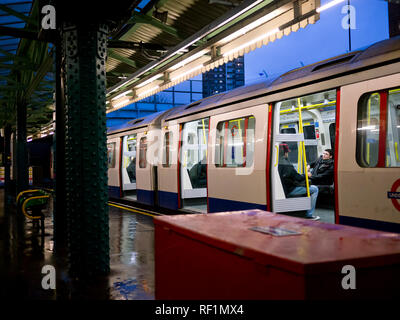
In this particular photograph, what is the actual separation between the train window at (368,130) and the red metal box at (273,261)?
2625mm

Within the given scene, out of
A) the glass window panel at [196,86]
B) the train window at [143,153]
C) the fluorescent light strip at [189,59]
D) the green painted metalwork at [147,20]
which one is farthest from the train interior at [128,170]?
the glass window panel at [196,86]

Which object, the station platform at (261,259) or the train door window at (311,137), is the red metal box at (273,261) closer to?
the station platform at (261,259)

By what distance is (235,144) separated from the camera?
306 inches

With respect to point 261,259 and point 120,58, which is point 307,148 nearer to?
point 120,58

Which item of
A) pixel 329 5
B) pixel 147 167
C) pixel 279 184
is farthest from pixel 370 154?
pixel 147 167

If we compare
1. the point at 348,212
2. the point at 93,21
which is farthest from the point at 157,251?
the point at 93,21

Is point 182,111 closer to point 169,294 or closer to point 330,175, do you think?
point 330,175

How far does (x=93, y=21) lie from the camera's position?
4914 mm

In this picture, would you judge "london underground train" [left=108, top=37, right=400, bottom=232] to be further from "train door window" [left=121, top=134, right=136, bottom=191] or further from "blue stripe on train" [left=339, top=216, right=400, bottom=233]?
"train door window" [left=121, top=134, right=136, bottom=191]

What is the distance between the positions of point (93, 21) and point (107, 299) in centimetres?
344

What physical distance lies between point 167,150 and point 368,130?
6.26 metres
